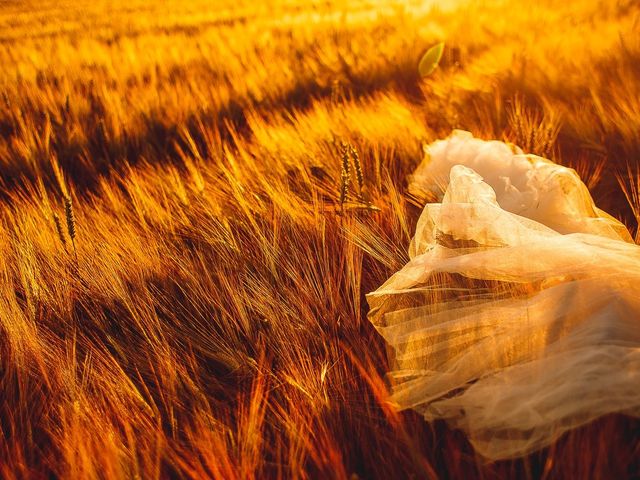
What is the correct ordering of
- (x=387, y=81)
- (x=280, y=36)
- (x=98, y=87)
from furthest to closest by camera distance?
(x=280, y=36) < (x=387, y=81) < (x=98, y=87)

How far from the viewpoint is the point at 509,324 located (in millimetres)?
711

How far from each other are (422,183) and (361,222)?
0.30 metres

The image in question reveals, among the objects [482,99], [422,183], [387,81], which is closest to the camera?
[422,183]

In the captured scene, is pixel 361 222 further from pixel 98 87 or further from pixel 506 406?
pixel 98 87

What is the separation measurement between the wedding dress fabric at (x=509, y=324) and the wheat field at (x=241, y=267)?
4cm

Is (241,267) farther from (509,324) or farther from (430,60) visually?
(430,60)

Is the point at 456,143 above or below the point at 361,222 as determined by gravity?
above

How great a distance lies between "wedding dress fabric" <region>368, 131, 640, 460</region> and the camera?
0.58 metres

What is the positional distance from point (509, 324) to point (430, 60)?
2.49 m

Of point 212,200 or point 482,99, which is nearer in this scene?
point 212,200

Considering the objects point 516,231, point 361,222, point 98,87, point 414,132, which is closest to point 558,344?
point 516,231

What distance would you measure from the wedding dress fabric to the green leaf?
194 cm

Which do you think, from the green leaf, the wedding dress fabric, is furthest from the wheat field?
the green leaf

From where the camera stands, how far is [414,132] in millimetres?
1604
